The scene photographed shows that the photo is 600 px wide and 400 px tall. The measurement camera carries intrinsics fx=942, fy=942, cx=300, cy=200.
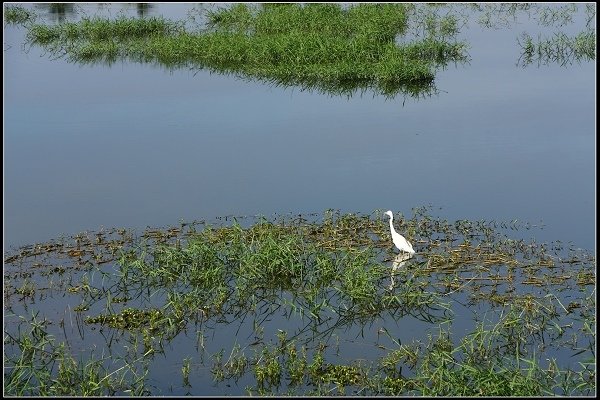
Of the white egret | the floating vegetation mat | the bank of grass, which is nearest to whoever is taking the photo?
the floating vegetation mat

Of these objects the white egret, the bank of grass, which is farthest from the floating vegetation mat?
the bank of grass

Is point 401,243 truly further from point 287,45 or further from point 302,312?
point 287,45

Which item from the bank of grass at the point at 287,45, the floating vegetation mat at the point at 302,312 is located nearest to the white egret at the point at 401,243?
the floating vegetation mat at the point at 302,312

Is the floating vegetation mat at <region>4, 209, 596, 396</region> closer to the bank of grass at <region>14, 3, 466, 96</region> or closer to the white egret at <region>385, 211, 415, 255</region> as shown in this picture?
the white egret at <region>385, 211, 415, 255</region>

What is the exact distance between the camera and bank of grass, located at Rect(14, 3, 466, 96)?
14.4 m

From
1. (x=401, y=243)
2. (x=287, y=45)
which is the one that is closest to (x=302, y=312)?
(x=401, y=243)

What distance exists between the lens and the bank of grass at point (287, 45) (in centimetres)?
1438

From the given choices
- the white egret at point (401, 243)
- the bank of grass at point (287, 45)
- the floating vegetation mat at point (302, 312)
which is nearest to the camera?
the floating vegetation mat at point (302, 312)

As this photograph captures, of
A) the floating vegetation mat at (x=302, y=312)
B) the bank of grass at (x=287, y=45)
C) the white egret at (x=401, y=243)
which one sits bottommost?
the floating vegetation mat at (x=302, y=312)

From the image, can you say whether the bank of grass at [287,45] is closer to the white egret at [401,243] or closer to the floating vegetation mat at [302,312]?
the floating vegetation mat at [302,312]

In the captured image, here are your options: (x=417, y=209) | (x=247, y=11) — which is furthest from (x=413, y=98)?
(x=247, y=11)

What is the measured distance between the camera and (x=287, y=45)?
15398 mm

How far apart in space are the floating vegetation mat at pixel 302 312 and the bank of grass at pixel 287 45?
6.20 m

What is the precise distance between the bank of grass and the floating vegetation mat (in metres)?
6.20
